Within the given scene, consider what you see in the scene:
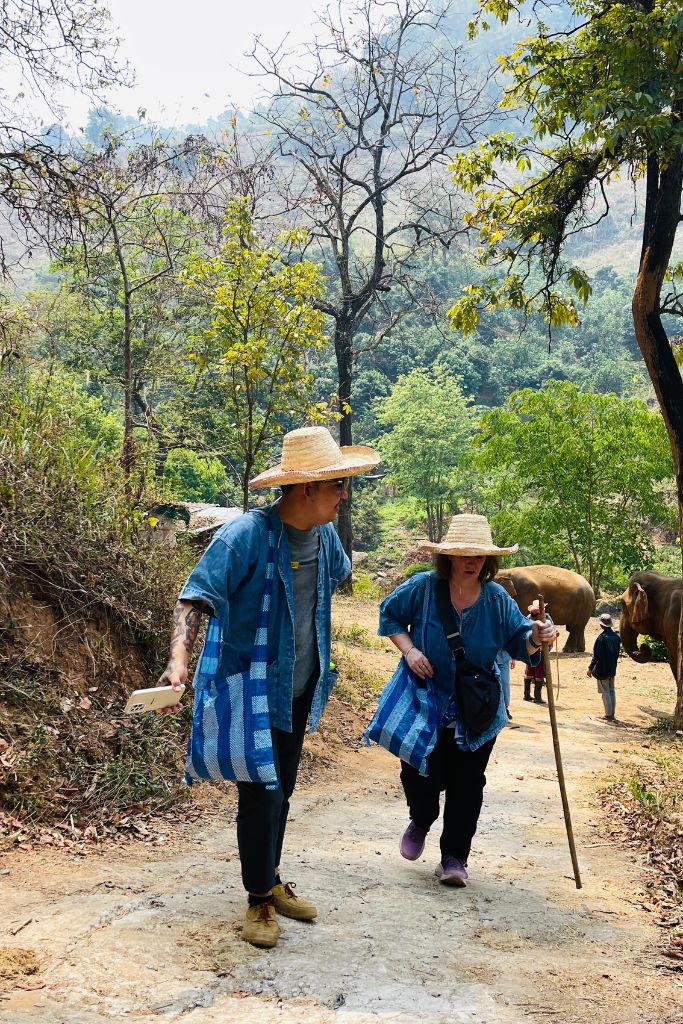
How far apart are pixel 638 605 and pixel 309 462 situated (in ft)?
31.8

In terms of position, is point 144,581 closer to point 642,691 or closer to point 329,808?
point 329,808

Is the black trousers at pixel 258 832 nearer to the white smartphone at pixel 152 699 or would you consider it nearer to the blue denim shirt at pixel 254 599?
the blue denim shirt at pixel 254 599

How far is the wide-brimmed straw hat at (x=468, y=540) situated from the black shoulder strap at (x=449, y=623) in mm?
221

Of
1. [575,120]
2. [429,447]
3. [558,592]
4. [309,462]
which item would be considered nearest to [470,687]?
[309,462]

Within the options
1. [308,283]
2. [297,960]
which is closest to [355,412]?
[308,283]

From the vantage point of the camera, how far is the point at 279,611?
13.1 ft

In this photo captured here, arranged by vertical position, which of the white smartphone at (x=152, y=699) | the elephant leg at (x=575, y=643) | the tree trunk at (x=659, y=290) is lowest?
the elephant leg at (x=575, y=643)

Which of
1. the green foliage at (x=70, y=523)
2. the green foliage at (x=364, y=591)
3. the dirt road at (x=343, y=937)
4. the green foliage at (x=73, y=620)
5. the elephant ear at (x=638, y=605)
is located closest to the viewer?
the dirt road at (x=343, y=937)

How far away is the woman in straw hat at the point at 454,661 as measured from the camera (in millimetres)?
4715

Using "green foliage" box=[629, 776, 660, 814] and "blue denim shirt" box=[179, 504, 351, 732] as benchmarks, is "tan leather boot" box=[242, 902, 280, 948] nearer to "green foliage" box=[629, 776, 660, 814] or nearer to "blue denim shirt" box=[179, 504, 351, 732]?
"blue denim shirt" box=[179, 504, 351, 732]

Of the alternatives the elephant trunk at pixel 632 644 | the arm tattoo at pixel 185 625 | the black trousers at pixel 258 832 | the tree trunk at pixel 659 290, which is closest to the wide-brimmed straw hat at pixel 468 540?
the black trousers at pixel 258 832

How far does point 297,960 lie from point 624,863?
2.66 meters

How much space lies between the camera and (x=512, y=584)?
17.0m

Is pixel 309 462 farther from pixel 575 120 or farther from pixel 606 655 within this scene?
pixel 606 655
